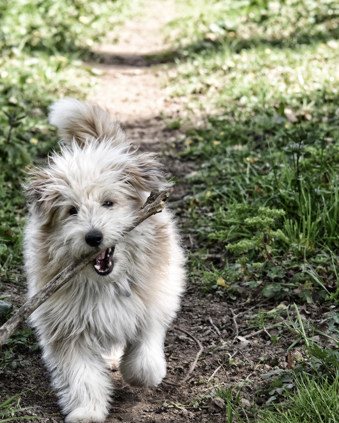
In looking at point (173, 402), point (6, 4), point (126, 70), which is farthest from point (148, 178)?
point (6, 4)

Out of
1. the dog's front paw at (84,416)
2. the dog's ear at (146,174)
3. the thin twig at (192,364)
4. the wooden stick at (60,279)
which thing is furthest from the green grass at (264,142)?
the dog's front paw at (84,416)

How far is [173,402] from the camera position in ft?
10.9

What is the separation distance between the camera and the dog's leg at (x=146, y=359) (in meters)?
3.35

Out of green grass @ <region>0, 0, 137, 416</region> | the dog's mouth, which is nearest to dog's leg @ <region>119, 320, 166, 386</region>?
the dog's mouth

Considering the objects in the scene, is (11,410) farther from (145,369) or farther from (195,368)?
(195,368)

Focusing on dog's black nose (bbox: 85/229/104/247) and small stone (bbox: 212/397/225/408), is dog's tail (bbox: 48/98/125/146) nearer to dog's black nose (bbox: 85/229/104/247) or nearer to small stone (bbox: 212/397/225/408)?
dog's black nose (bbox: 85/229/104/247)

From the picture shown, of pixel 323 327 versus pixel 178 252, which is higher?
pixel 178 252

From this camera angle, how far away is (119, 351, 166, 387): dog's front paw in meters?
3.34

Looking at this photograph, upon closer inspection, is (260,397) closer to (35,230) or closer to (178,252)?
(178,252)

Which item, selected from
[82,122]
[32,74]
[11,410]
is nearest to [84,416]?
[11,410]

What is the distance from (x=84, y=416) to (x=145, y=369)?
0.41m

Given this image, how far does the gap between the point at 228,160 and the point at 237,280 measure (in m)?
1.75

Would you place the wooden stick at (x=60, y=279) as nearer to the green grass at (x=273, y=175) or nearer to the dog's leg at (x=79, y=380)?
the dog's leg at (x=79, y=380)

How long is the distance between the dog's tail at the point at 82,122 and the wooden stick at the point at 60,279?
Result: 1.99 ft
